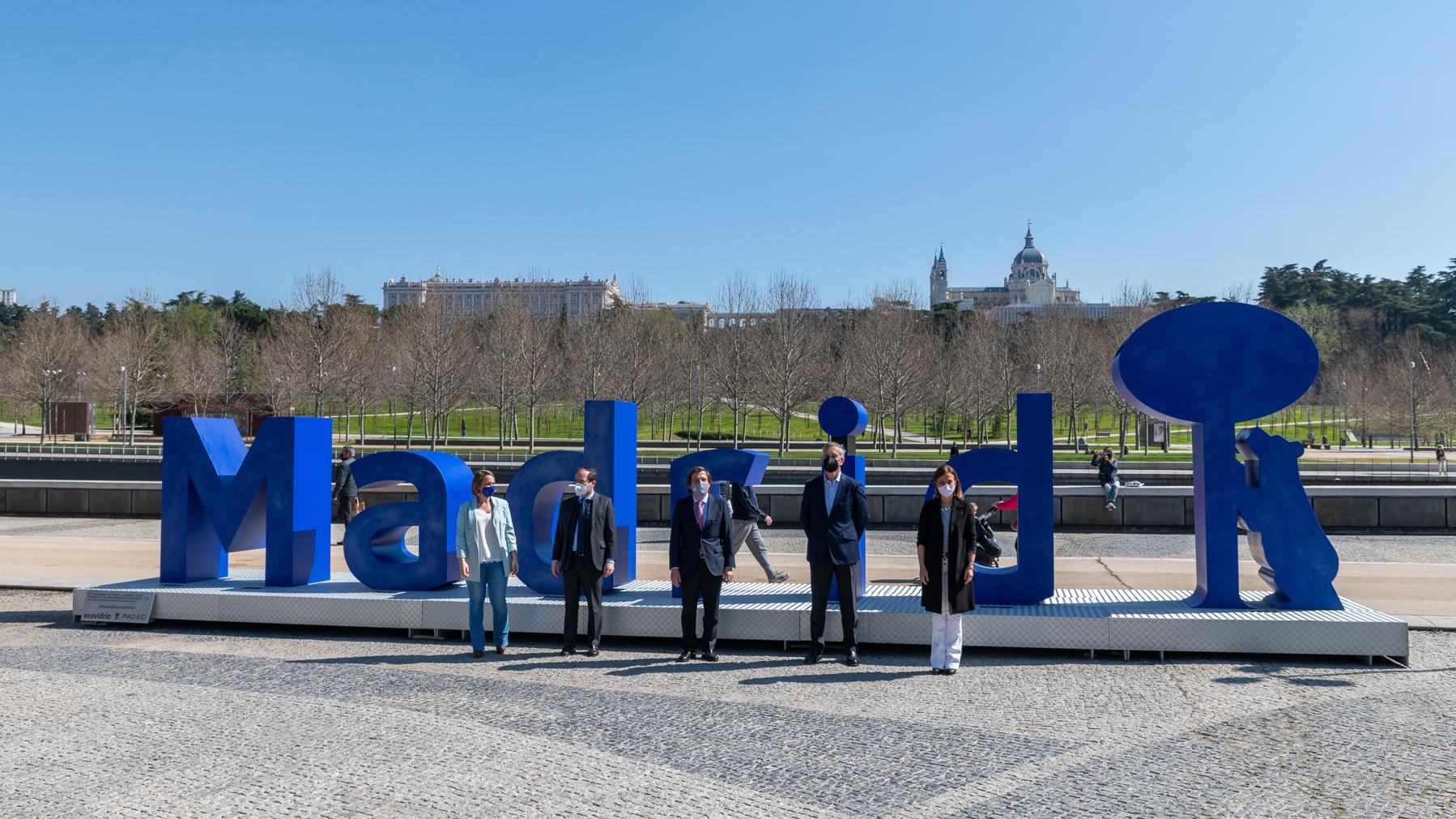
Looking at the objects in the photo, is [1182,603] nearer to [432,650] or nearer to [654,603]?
[654,603]

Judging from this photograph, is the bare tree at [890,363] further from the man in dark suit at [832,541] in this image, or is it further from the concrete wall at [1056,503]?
the man in dark suit at [832,541]

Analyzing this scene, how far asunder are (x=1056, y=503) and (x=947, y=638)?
1321 cm

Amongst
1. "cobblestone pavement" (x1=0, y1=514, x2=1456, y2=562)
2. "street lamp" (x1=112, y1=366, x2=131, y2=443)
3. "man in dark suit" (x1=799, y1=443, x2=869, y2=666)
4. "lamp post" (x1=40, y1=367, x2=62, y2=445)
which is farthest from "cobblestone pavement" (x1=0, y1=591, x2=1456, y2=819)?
"street lamp" (x1=112, y1=366, x2=131, y2=443)

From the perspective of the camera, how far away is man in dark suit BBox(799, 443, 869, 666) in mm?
9227

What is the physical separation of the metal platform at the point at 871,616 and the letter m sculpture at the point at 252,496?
33 centimetres

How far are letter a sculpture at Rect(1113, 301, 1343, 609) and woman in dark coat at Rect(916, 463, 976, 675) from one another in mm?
2159

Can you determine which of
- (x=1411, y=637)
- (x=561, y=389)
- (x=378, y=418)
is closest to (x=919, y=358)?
(x=561, y=389)

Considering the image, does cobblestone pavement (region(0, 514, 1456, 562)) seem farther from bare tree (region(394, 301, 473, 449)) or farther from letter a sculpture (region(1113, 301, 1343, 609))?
bare tree (region(394, 301, 473, 449))

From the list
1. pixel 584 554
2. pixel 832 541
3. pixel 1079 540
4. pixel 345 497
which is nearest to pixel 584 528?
pixel 584 554

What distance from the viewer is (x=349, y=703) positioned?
780 cm

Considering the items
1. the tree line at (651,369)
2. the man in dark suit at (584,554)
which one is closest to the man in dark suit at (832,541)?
the man in dark suit at (584,554)

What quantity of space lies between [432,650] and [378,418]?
239ft

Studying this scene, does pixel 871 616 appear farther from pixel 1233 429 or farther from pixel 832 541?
pixel 1233 429

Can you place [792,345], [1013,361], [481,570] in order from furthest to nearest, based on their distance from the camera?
[1013,361], [792,345], [481,570]
